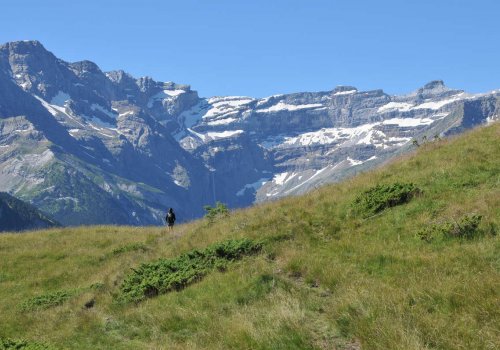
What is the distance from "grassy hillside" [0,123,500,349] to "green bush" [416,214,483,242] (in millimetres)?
41

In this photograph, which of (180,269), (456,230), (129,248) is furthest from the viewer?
(129,248)

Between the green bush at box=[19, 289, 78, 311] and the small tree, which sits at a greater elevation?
the small tree

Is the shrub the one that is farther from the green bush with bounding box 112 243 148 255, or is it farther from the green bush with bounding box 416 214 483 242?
the green bush with bounding box 416 214 483 242

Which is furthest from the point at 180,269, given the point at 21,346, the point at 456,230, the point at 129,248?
the point at 129,248

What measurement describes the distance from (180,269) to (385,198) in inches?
306

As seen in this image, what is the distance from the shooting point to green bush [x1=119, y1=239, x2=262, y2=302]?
50.0 ft

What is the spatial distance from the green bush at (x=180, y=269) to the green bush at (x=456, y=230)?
5.47 m

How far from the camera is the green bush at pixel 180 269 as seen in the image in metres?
15.3

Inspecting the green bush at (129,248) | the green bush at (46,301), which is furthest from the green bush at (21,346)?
the green bush at (129,248)

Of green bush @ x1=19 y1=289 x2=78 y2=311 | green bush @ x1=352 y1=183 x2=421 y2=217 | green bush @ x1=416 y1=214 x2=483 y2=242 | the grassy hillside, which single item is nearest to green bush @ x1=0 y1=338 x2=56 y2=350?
the grassy hillside

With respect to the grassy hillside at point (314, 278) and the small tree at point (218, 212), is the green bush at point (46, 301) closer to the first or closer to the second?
the grassy hillside at point (314, 278)

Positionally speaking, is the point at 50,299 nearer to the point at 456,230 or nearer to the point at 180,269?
the point at 180,269

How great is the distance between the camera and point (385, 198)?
1880 centimetres

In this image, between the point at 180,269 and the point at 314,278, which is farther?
the point at 180,269
